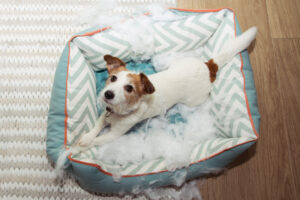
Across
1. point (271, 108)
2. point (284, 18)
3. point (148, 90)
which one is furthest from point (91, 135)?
point (284, 18)

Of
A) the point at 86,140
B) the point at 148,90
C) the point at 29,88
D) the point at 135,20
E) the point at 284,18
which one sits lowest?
the point at 86,140

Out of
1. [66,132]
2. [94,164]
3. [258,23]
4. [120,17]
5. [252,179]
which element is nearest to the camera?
[94,164]

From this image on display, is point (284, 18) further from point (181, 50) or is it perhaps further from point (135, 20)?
point (135, 20)

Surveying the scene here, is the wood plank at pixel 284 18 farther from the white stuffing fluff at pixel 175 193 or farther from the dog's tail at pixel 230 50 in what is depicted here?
the white stuffing fluff at pixel 175 193

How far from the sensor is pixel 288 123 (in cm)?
169

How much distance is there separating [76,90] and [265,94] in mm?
1345

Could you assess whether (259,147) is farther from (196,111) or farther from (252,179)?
(196,111)

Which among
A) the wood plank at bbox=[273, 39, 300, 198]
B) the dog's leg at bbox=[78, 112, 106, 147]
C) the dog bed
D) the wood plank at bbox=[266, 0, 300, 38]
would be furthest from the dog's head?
the wood plank at bbox=[266, 0, 300, 38]

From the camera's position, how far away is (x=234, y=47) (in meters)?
1.49

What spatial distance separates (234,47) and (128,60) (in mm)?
732

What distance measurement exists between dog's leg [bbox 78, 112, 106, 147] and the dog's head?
8.1 inches

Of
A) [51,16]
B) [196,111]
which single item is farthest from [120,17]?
[196,111]

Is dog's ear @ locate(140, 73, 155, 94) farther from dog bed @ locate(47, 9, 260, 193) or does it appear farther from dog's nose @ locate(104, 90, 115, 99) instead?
dog bed @ locate(47, 9, 260, 193)

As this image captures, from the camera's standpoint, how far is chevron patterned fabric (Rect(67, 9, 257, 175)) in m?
1.41
